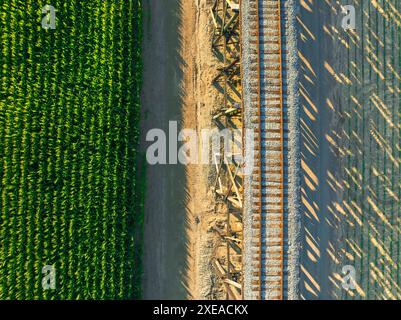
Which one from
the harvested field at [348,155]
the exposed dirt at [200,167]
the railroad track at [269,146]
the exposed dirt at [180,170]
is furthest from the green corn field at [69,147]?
the harvested field at [348,155]

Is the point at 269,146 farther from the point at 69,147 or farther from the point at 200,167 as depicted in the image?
the point at 69,147

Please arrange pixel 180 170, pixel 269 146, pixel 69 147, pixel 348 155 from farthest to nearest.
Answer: pixel 348 155 → pixel 180 170 → pixel 69 147 → pixel 269 146

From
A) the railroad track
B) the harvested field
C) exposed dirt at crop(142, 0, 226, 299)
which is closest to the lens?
the railroad track

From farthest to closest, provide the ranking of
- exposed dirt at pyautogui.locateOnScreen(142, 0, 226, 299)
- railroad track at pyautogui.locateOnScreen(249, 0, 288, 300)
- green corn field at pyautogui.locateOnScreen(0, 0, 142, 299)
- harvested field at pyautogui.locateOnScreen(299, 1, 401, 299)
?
harvested field at pyautogui.locateOnScreen(299, 1, 401, 299) → exposed dirt at pyautogui.locateOnScreen(142, 0, 226, 299) → green corn field at pyautogui.locateOnScreen(0, 0, 142, 299) → railroad track at pyautogui.locateOnScreen(249, 0, 288, 300)

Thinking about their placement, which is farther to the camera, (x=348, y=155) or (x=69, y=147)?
(x=348, y=155)

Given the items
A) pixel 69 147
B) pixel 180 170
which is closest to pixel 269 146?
pixel 180 170

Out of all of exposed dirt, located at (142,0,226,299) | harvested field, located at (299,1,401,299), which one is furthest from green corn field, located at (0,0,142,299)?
harvested field, located at (299,1,401,299)

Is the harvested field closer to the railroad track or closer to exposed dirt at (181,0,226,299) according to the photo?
the railroad track

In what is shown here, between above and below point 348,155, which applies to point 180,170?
below
